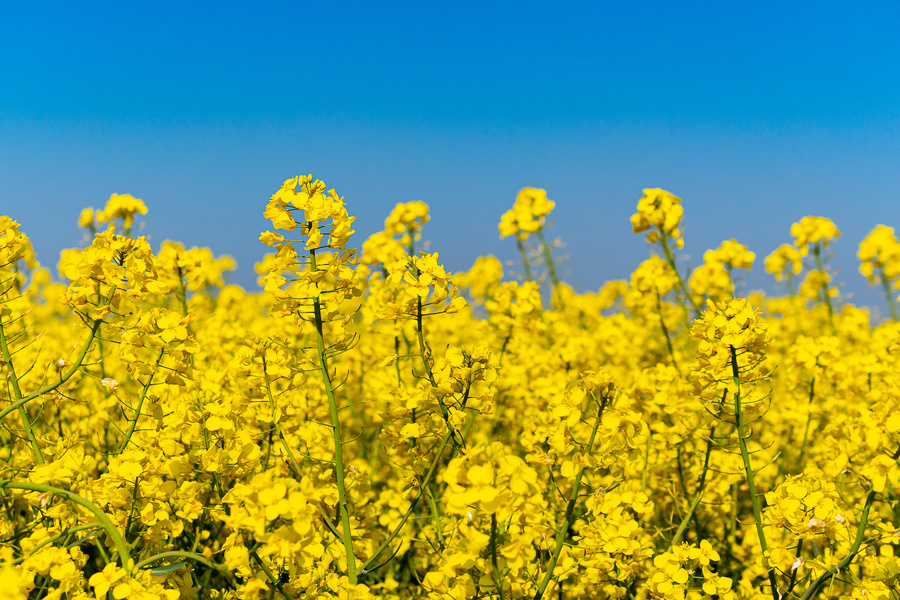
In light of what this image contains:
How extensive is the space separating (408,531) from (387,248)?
7.76 feet

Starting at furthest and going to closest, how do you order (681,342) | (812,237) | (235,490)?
1. (681,342)
2. (812,237)
3. (235,490)

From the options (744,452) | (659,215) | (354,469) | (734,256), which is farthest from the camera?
(734,256)

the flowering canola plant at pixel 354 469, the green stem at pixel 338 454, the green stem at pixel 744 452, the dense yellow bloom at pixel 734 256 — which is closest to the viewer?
the flowering canola plant at pixel 354 469

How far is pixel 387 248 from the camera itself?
17.7ft

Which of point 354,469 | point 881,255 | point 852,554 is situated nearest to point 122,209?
point 354,469

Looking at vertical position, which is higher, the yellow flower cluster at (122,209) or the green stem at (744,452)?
the yellow flower cluster at (122,209)

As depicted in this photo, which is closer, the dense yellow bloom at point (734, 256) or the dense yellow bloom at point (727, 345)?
the dense yellow bloom at point (727, 345)

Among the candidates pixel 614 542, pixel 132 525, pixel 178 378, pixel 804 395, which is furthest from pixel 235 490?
pixel 804 395

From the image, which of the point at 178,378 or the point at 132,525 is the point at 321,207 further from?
the point at 132,525

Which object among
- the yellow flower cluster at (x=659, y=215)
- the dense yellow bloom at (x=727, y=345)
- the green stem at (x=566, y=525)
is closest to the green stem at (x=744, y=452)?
the dense yellow bloom at (x=727, y=345)

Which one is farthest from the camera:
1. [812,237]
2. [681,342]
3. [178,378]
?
[681,342]

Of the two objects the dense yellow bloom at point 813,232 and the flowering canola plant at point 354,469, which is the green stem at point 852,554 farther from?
the dense yellow bloom at point 813,232

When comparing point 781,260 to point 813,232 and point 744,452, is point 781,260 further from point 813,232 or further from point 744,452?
point 744,452

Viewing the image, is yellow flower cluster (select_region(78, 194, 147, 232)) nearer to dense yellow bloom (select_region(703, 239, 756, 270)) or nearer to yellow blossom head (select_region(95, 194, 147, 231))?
yellow blossom head (select_region(95, 194, 147, 231))
